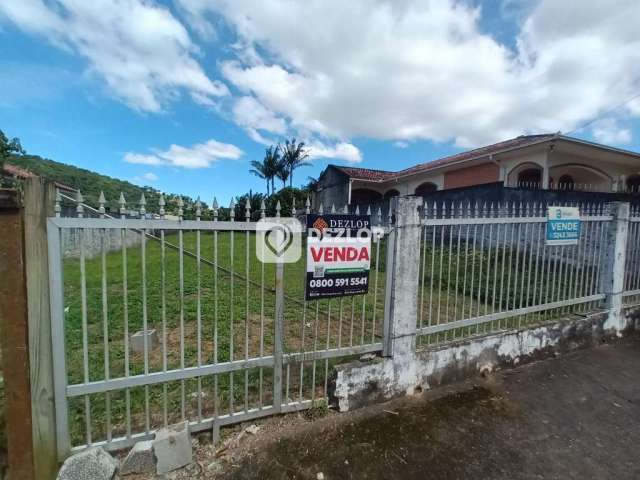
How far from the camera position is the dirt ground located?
2.27 m

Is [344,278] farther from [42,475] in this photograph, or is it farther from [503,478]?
[42,475]

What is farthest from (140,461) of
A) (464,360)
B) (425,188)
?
(425,188)

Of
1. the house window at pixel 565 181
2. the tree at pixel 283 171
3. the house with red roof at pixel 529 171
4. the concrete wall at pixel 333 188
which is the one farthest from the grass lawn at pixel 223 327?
the tree at pixel 283 171

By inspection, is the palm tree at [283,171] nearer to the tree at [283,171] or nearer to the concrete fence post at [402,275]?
the tree at [283,171]

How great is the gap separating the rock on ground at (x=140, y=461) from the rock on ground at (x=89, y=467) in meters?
0.07

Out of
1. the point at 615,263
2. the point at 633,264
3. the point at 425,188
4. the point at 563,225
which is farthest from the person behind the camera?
the point at 425,188

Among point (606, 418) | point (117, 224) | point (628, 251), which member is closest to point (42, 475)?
point (117, 224)

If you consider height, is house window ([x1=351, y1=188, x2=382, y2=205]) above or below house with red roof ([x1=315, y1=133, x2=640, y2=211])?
below

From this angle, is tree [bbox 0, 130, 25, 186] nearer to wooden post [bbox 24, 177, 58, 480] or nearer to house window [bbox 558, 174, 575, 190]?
wooden post [bbox 24, 177, 58, 480]

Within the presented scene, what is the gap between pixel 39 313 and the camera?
1.90m

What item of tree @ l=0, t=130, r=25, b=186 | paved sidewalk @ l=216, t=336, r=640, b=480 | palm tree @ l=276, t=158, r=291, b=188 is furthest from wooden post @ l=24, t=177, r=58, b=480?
palm tree @ l=276, t=158, r=291, b=188

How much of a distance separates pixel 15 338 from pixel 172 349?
7.43ft

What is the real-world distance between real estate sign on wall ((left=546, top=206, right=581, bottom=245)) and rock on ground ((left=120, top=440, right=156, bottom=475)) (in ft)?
15.4

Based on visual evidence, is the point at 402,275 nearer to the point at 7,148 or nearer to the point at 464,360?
the point at 464,360
